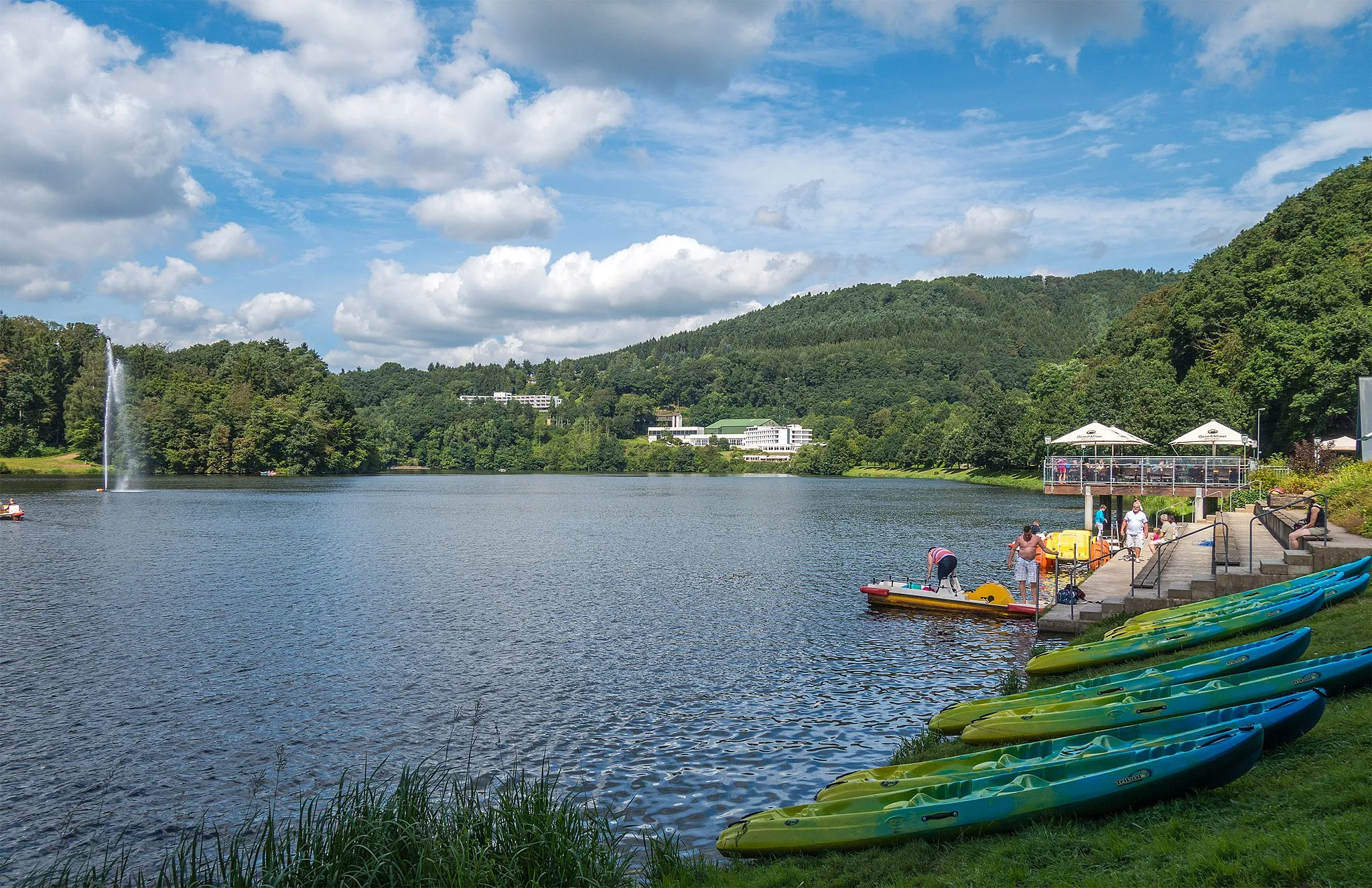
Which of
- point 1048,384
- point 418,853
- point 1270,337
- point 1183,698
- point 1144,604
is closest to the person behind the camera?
point 418,853

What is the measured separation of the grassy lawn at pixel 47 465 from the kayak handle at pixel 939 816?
138 meters

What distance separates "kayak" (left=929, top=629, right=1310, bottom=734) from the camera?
39.3ft

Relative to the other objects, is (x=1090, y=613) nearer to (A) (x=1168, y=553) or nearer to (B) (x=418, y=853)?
(A) (x=1168, y=553)

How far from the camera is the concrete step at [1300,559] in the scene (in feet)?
62.1

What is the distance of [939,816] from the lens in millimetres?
8961

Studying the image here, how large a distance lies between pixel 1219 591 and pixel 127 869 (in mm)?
19517

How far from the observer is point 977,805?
8.80 metres

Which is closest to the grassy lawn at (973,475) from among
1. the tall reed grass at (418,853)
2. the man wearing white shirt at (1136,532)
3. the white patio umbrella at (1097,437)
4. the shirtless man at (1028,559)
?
the white patio umbrella at (1097,437)

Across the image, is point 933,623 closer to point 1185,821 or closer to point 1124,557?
point 1124,557

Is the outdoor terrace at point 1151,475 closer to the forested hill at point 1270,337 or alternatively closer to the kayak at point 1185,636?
the forested hill at point 1270,337

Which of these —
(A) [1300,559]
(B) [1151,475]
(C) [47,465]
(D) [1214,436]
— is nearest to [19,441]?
(C) [47,465]

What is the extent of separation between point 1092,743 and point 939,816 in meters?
1.90

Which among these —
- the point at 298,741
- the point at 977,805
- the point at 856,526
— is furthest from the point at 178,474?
the point at 977,805

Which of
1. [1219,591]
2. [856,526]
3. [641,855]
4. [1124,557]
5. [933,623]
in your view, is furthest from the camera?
[856,526]
